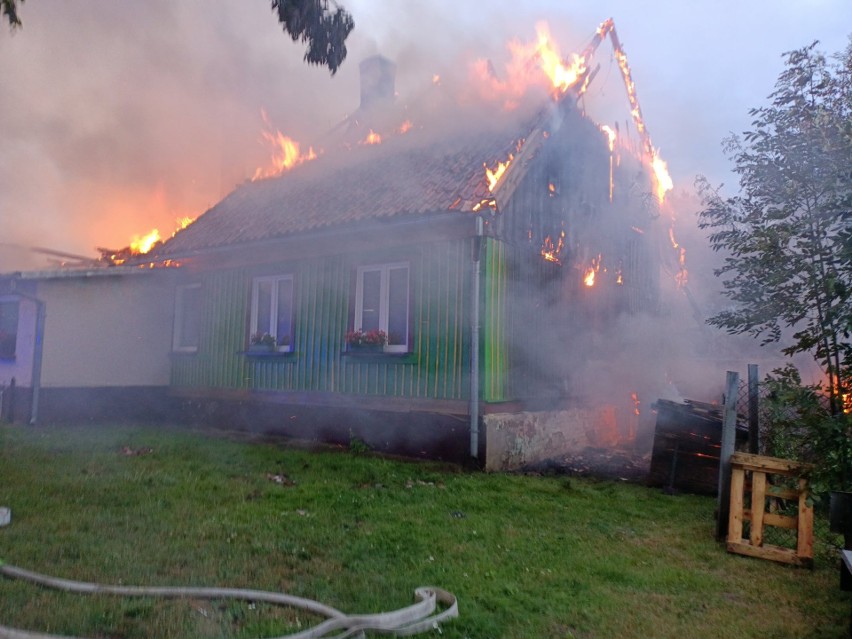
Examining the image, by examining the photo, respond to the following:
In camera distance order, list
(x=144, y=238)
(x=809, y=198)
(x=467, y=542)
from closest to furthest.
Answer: (x=467, y=542) → (x=809, y=198) → (x=144, y=238)

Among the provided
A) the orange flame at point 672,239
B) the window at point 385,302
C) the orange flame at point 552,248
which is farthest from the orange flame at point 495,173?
the orange flame at point 672,239

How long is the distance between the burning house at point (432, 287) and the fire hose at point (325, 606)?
434cm

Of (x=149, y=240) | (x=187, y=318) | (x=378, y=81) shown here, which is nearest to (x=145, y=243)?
(x=149, y=240)

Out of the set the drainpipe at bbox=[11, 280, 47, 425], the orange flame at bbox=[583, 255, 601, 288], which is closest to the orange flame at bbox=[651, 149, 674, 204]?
the orange flame at bbox=[583, 255, 601, 288]

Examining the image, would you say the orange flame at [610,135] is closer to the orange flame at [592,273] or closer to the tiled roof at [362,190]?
the orange flame at [592,273]

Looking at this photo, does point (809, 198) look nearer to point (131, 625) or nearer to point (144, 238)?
point (131, 625)

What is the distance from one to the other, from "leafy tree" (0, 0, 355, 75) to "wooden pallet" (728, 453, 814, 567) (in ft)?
18.7

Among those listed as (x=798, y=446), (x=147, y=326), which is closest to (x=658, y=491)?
(x=798, y=446)

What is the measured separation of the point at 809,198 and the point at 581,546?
12.5ft

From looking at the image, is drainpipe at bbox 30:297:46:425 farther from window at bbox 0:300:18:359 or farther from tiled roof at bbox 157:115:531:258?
tiled roof at bbox 157:115:531:258

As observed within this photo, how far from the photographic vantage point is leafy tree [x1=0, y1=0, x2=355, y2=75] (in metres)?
5.89

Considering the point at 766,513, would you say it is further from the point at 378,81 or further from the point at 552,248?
the point at 378,81

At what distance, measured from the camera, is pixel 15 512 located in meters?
4.95

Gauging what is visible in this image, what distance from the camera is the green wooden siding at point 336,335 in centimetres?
820
